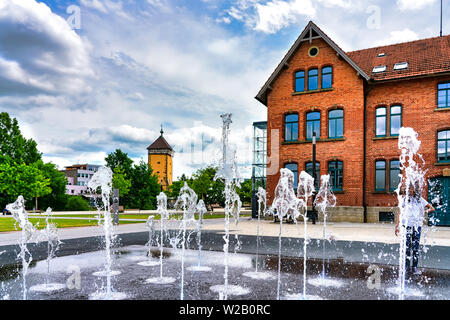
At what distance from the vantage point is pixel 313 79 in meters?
22.6

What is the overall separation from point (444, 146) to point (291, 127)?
362 inches

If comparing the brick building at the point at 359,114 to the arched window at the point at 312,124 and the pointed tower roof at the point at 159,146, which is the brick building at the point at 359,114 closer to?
the arched window at the point at 312,124

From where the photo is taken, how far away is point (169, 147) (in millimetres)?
86062

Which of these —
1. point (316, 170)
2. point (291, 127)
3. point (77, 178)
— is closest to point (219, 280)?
point (316, 170)

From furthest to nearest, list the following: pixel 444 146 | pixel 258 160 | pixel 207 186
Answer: pixel 207 186
pixel 258 160
pixel 444 146

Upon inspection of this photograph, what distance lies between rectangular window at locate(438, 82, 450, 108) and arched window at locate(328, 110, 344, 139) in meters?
5.56

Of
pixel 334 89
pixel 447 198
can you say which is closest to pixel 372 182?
pixel 447 198

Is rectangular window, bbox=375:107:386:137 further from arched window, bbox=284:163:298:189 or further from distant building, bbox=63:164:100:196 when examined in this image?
distant building, bbox=63:164:100:196

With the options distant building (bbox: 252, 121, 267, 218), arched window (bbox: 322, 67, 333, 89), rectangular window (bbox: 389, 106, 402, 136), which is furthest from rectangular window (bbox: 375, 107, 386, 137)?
distant building (bbox: 252, 121, 267, 218)

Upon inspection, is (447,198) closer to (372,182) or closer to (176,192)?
(372,182)

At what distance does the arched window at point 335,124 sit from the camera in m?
21.7

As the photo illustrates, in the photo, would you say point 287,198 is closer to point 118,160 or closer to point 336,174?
point 336,174

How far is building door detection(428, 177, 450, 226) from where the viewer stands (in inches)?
772
